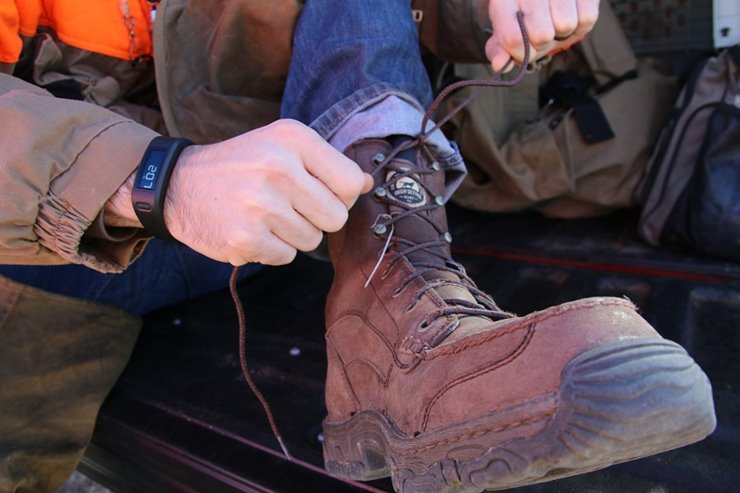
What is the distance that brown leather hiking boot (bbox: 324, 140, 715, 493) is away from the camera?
16.8 inches

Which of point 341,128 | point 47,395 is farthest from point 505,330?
point 47,395

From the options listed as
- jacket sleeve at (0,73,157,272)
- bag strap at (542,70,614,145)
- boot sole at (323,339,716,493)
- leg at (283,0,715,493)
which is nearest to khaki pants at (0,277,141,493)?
jacket sleeve at (0,73,157,272)

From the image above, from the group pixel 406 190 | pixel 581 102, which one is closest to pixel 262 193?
pixel 406 190

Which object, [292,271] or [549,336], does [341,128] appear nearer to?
[549,336]

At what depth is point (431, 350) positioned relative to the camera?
575mm

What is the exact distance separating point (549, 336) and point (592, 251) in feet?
2.67

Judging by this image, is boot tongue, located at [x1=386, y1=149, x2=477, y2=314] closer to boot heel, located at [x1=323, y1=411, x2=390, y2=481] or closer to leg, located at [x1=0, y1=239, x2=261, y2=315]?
boot heel, located at [x1=323, y1=411, x2=390, y2=481]

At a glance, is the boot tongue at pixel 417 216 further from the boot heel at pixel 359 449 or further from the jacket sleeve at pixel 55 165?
the jacket sleeve at pixel 55 165

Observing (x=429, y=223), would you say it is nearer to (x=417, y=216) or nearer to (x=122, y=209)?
(x=417, y=216)

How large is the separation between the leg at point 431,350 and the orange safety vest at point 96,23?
0.30 meters

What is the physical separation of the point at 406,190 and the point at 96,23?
0.60 meters

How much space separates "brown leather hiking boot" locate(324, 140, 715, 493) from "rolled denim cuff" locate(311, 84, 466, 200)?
0.02m

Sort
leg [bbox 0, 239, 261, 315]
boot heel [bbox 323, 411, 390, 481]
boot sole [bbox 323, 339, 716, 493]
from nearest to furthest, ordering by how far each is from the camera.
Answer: boot sole [bbox 323, 339, 716, 493], boot heel [bbox 323, 411, 390, 481], leg [bbox 0, 239, 261, 315]

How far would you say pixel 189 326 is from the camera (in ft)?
3.87
